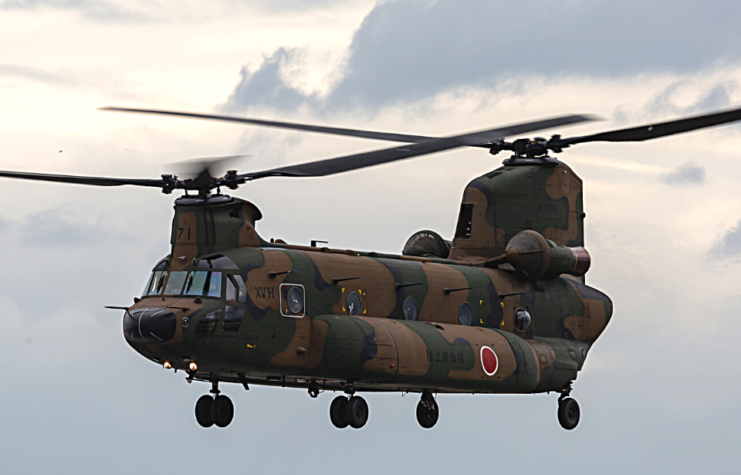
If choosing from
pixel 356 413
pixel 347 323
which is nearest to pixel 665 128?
pixel 347 323

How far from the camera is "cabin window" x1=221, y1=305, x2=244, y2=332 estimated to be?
25484 millimetres

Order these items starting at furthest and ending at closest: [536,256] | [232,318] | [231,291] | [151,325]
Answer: [536,256] < [231,291] < [232,318] < [151,325]

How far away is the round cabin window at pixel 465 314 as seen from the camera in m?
30.6

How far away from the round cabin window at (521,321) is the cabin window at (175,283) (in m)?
10.0

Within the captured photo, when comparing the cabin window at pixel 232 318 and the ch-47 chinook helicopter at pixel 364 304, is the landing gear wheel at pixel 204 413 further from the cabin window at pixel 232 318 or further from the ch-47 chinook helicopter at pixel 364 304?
the cabin window at pixel 232 318

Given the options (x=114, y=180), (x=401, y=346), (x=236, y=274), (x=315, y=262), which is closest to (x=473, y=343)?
(x=401, y=346)

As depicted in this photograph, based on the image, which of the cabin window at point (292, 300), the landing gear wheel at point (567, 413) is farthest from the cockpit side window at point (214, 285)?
the landing gear wheel at point (567, 413)

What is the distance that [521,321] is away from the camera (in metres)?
32.1

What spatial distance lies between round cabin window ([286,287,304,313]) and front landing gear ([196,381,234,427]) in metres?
2.91

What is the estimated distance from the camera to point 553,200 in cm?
3469

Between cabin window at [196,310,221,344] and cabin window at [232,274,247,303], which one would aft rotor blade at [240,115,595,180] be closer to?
cabin window at [232,274,247,303]

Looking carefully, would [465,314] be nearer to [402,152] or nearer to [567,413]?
[567,413]

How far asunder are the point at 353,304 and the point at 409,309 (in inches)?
76.7

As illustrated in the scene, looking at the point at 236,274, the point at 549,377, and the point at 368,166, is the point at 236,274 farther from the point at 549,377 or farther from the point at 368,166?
the point at 549,377
